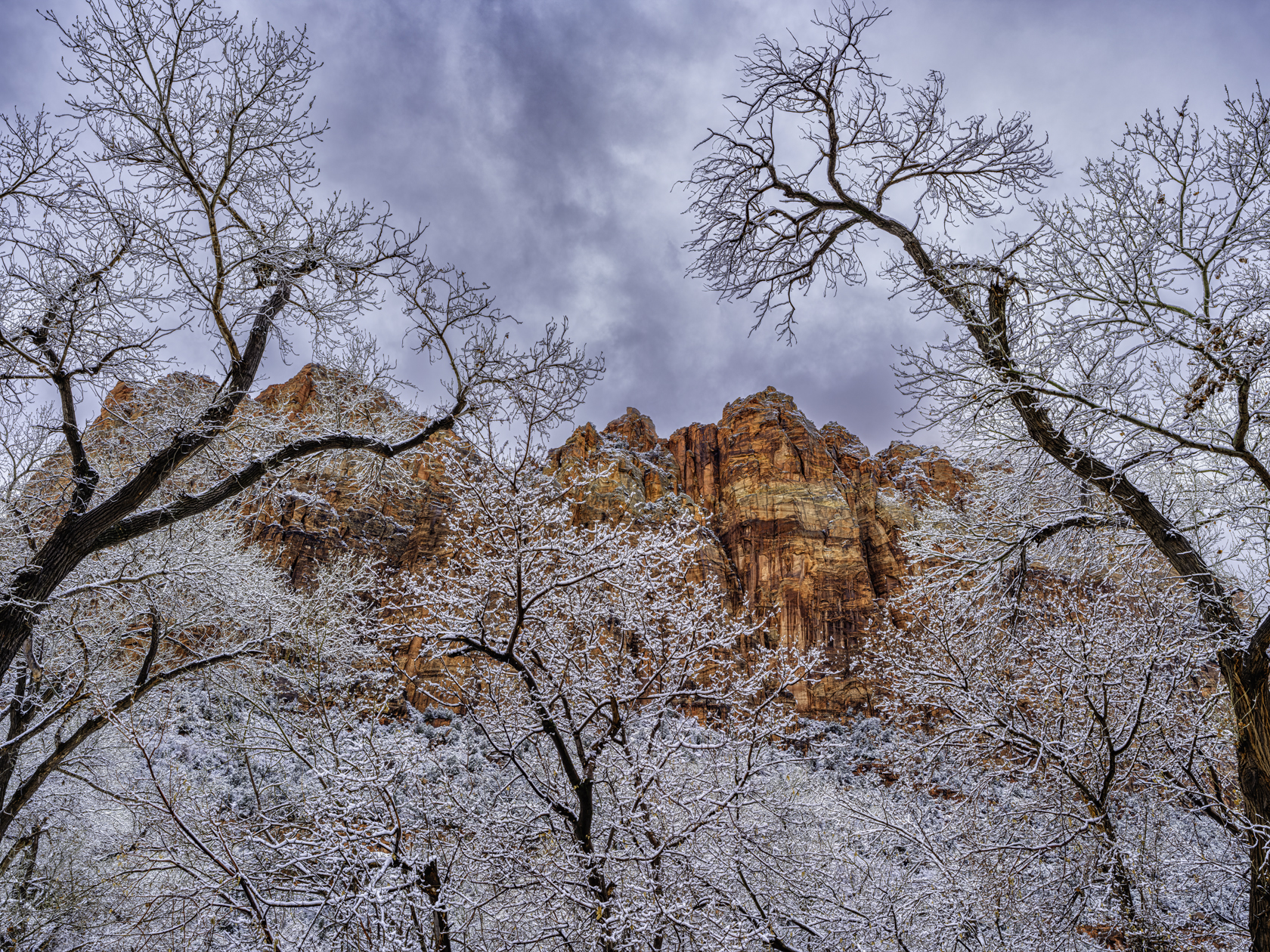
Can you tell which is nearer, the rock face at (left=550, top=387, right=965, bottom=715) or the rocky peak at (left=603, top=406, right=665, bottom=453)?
the rock face at (left=550, top=387, right=965, bottom=715)

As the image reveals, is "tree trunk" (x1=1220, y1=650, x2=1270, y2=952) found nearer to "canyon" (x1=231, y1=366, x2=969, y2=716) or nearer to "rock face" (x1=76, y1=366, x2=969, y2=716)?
"rock face" (x1=76, y1=366, x2=969, y2=716)

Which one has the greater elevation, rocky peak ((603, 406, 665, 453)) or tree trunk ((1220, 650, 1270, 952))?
rocky peak ((603, 406, 665, 453))

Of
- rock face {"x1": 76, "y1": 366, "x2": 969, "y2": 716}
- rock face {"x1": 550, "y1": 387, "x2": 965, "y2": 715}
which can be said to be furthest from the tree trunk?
rock face {"x1": 550, "y1": 387, "x2": 965, "y2": 715}

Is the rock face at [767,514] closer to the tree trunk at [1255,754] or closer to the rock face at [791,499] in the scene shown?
the rock face at [791,499]

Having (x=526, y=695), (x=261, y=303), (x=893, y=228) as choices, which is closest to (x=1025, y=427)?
(x=893, y=228)

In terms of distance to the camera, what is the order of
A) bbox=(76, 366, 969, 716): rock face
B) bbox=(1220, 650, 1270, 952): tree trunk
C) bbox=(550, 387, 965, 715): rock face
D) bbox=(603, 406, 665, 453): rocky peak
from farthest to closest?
bbox=(603, 406, 665, 453): rocky peak < bbox=(550, 387, 965, 715): rock face < bbox=(76, 366, 969, 716): rock face < bbox=(1220, 650, 1270, 952): tree trunk

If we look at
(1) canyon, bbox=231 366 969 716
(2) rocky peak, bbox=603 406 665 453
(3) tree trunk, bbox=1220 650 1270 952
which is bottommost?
(3) tree trunk, bbox=1220 650 1270 952

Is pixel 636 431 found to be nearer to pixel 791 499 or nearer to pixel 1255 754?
pixel 791 499

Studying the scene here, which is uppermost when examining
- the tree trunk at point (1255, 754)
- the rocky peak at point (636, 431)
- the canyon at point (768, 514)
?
the rocky peak at point (636, 431)

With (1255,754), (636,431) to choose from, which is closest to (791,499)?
(636,431)

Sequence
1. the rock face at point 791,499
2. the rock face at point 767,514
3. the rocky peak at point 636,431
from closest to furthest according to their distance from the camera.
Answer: the rock face at point 767,514 < the rock face at point 791,499 < the rocky peak at point 636,431

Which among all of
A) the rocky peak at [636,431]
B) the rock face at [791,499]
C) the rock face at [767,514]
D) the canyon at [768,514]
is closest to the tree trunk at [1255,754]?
the rock face at [767,514]

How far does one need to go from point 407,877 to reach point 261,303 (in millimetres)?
5423

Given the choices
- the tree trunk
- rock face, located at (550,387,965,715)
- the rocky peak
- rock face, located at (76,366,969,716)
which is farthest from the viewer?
the rocky peak
